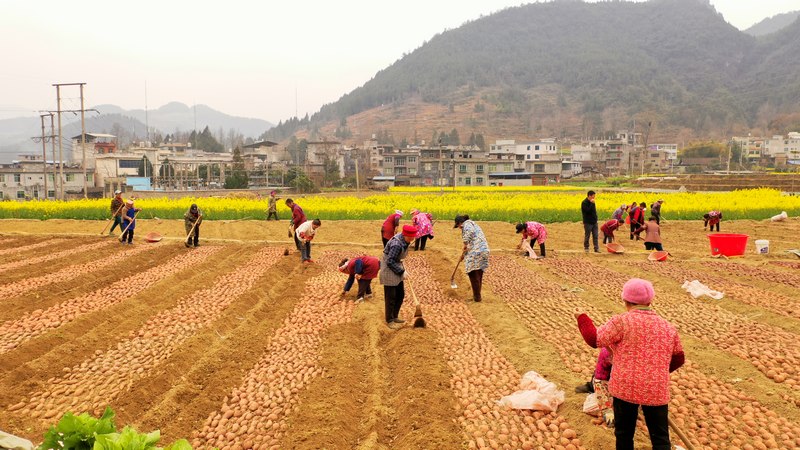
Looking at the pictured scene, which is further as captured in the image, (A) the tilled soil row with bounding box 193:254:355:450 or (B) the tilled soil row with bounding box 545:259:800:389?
(B) the tilled soil row with bounding box 545:259:800:389

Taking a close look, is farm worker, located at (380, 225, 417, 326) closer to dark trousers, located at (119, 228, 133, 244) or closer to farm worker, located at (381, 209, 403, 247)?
farm worker, located at (381, 209, 403, 247)

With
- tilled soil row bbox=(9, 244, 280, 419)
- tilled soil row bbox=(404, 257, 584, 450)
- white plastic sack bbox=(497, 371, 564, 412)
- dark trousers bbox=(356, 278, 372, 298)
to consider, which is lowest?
tilled soil row bbox=(9, 244, 280, 419)

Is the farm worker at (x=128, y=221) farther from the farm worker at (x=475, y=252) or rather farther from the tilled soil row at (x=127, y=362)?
the farm worker at (x=475, y=252)

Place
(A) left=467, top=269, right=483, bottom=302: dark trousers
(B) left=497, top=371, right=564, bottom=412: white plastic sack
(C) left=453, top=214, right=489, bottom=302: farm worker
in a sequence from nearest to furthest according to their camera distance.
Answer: (B) left=497, top=371, right=564, bottom=412: white plastic sack, (C) left=453, top=214, right=489, bottom=302: farm worker, (A) left=467, top=269, right=483, bottom=302: dark trousers

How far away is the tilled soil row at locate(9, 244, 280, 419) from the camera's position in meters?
6.12

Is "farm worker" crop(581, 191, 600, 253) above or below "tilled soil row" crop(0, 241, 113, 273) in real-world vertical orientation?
above

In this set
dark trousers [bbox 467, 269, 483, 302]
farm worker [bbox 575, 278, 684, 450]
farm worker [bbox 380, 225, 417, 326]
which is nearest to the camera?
farm worker [bbox 575, 278, 684, 450]

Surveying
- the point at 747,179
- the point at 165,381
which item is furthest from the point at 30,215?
the point at 747,179

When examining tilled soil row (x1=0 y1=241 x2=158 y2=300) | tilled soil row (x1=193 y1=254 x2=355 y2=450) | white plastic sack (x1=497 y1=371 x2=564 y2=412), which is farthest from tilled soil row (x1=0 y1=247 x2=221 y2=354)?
white plastic sack (x1=497 y1=371 x2=564 y2=412)

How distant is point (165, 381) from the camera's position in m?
6.54

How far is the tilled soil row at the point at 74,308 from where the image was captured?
8.18m

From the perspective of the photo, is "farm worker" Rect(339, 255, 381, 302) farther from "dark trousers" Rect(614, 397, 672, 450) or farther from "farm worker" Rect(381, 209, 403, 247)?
"dark trousers" Rect(614, 397, 672, 450)

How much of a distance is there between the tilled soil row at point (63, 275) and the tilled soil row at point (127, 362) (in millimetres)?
3594

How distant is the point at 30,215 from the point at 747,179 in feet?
180
